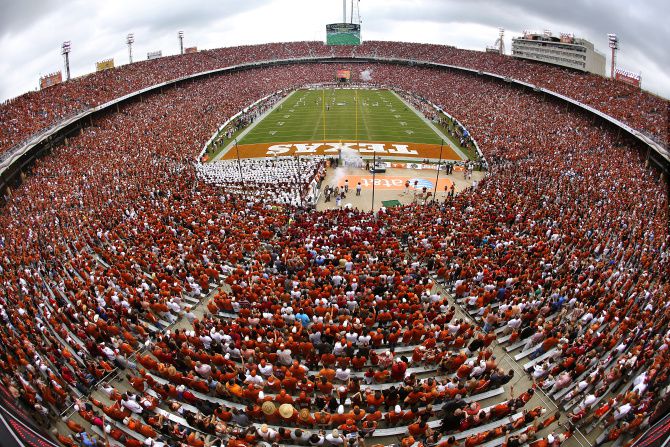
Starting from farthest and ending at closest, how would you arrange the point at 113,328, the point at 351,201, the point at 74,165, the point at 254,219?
the point at 74,165, the point at 351,201, the point at 254,219, the point at 113,328

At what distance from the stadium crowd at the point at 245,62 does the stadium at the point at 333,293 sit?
19.3 inches

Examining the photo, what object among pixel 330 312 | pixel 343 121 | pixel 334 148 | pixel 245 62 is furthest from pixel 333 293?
pixel 245 62

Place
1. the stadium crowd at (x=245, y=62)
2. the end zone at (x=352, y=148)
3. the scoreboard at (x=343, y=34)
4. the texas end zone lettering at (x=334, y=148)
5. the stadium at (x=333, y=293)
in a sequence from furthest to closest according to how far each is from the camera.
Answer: the scoreboard at (x=343, y=34) < the texas end zone lettering at (x=334, y=148) < the end zone at (x=352, y=148) < the stadium crowd at (x=245, y=62) < the stadium at (x=333, y=293)

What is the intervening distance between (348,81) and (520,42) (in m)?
29.4

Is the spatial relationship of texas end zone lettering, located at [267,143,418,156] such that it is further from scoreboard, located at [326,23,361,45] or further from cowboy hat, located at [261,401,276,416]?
scoreboard, located at [326,23,361,45]

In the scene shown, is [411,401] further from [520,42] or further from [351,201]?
[520,42]

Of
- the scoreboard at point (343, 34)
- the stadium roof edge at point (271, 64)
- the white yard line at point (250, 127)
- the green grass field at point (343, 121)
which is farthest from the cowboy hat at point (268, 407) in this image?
the scoreboard at point (343, 34)

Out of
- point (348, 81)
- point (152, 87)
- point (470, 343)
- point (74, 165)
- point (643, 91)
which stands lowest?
point (470, 343)

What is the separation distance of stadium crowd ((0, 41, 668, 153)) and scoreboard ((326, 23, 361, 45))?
19.4ft

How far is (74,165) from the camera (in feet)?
89.1

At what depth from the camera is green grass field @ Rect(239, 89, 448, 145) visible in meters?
40.1

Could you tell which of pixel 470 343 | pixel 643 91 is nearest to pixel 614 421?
pixel 470 343

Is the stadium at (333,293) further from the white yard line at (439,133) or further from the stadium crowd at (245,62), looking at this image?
the white yard line at (439,133)

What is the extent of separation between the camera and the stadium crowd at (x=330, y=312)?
8.84 meters
